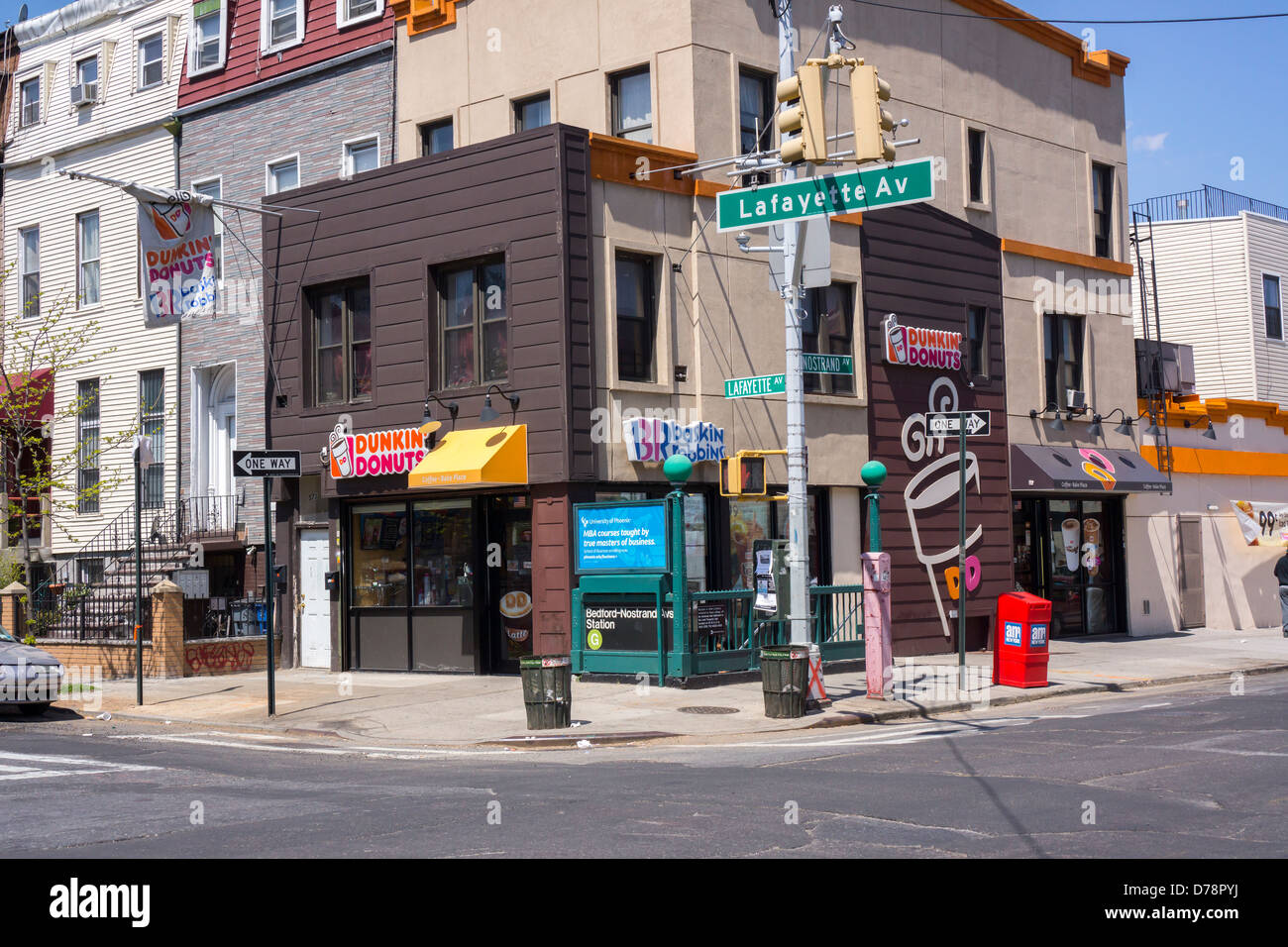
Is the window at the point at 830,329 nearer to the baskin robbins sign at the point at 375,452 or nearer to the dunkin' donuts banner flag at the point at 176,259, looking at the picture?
the baskin robbins sign at the point at 375,452

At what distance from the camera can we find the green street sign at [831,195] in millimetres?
13242

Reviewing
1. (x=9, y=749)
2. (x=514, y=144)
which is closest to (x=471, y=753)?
(x=9, y=749)

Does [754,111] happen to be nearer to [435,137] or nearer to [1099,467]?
[435,137]

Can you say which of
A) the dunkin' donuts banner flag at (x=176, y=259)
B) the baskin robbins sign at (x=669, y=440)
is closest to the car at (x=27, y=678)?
the baskin robbins sign at (x=669, y=440)

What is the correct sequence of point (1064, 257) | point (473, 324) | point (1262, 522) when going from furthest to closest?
point (1262, 522)
point (1064, 257)
point (473, 324)

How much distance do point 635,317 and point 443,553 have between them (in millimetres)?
4932

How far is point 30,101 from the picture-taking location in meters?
30.7

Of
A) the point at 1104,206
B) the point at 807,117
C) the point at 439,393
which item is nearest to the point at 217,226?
the point at 439,393

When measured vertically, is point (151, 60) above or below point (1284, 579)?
above

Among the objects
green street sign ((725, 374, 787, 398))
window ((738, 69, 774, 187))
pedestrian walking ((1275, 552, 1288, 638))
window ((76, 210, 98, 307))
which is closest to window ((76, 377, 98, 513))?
window ((76, 210, 98, 307))

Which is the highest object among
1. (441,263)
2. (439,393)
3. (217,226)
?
(217,226)

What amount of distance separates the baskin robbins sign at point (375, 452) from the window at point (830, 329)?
22.1 feet

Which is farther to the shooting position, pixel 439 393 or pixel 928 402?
pixel 928 402

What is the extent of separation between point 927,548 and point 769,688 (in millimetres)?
9481
